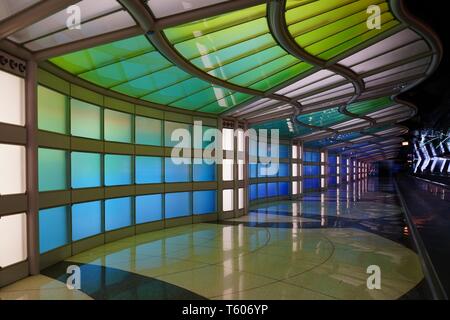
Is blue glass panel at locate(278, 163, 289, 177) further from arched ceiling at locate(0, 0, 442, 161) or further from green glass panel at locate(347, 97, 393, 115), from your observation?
arched ceiling at locate(0, 0, 442, 161)

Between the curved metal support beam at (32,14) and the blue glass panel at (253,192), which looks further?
the blue glass panel at (253,192)

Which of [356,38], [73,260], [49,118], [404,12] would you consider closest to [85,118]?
[49,118]

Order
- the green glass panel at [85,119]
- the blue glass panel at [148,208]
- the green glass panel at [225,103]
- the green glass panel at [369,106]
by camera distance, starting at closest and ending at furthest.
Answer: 1. the green glass panel at [85,119]
2. the blue glass panel at [148,208]
3. the green glass panel at [225,103]
4. the green glass panel at [369,106]

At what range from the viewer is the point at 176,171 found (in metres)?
16.8

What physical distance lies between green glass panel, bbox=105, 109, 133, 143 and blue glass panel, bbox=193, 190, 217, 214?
5.24 metres

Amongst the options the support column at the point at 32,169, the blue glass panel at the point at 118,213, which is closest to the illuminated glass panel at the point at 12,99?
the support column at the point at 32,169

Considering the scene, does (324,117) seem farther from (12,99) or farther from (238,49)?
(12,99)

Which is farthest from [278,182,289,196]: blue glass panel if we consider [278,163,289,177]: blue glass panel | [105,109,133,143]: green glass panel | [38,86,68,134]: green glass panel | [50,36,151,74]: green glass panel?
[50,36,151,74]: green glass panel

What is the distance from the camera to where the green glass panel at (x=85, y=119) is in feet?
37.4

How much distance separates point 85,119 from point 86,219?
12.2ft

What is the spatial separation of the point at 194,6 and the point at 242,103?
9223 millimetres

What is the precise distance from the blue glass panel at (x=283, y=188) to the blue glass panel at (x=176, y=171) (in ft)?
46.8

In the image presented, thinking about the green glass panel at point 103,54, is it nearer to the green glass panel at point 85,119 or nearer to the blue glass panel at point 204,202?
the green glass panel at point 85,119

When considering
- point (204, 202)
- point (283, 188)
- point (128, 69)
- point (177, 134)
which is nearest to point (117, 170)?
point (177, 134)
